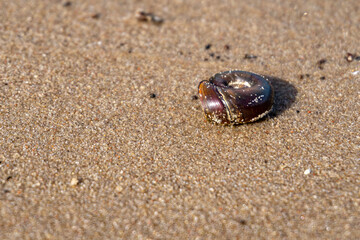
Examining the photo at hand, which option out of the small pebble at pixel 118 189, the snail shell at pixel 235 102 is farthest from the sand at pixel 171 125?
the snail shell at pixel 235 102

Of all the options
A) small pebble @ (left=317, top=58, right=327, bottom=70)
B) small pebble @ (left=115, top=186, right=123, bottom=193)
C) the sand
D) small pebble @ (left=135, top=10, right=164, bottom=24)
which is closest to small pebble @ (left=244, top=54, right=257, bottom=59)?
the sand

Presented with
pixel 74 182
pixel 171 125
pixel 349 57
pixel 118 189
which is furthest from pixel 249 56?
pixel 74 182

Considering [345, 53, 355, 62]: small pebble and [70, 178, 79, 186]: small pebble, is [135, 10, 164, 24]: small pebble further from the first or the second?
[70, 178, 79, 186]: small pebble

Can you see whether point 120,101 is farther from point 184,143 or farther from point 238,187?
point 238,187

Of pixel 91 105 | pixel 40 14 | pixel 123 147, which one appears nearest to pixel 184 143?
pixel 123 147

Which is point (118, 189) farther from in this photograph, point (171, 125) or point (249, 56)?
point (249, 56)

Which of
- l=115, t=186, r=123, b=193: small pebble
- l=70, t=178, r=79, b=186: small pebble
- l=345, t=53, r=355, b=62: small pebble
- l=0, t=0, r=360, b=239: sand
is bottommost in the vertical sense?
l=115, t=186, r=123, b=193: small pebble
